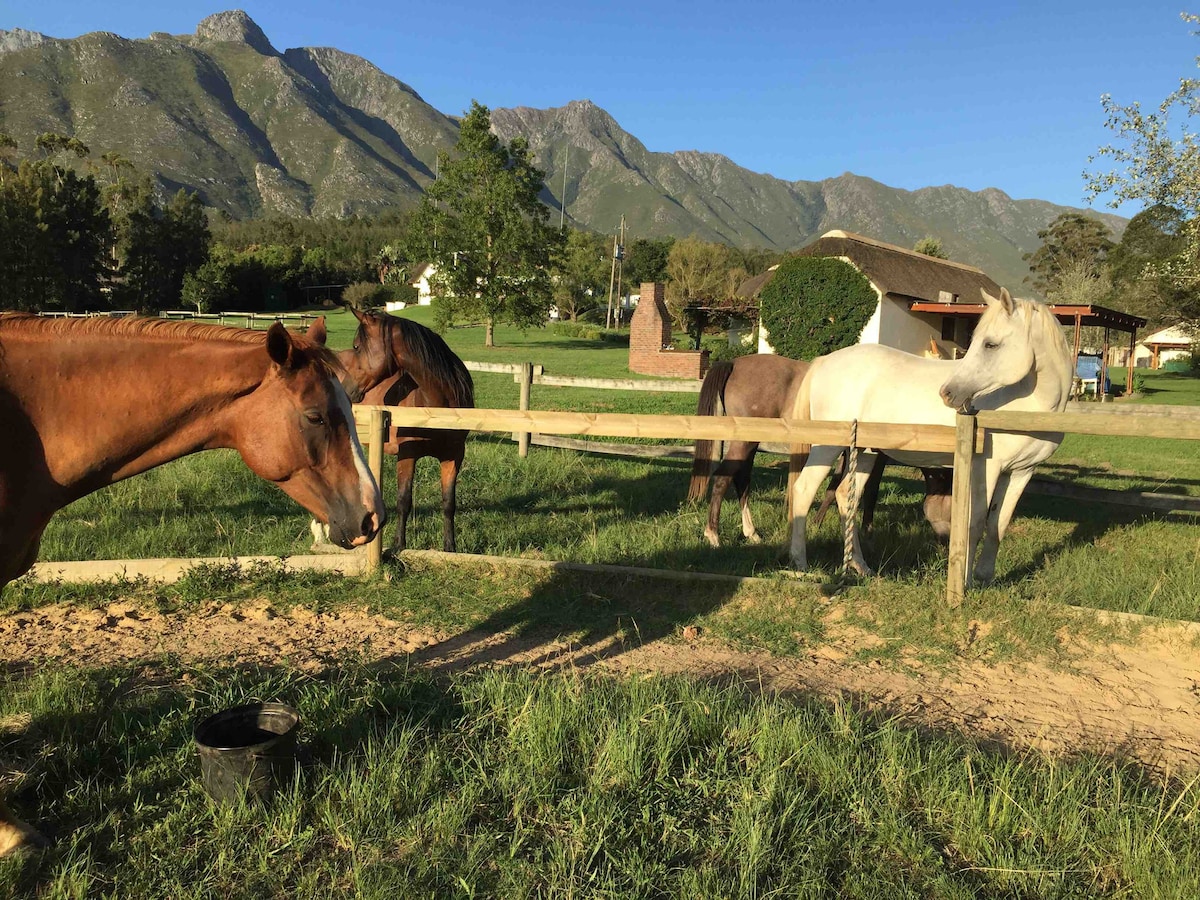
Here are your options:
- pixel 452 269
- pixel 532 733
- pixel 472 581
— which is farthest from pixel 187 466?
pixel 452 269

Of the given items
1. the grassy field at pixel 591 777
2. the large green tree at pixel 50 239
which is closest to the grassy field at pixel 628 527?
the grassy field at pixel 591 777

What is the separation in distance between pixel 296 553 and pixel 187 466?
3.07 m

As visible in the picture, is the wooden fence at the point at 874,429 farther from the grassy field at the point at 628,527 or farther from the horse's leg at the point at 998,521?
the grassy field at the point at 628,527

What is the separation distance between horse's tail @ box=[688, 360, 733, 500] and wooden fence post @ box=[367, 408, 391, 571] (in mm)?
3022

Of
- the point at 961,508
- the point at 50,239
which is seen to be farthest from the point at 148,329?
the point at 50,239

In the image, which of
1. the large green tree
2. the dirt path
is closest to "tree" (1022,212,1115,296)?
the dirt path

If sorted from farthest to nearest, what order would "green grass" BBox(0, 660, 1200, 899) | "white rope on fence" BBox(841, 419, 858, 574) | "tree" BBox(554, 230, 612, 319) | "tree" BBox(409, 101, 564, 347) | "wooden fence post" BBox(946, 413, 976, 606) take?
"tree" BBox(554, 230, 612, 319) → "tree" BBox(409, 101, 564, 347) → "white rope on fence" BBox(841, 419, 858, 574) → "wooden fence post" BBox(946, 413, 976, 606) → "green grass" BBox(0, 660, 1200, 899)

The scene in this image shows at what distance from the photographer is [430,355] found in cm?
621

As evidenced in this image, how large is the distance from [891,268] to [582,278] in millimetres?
43736

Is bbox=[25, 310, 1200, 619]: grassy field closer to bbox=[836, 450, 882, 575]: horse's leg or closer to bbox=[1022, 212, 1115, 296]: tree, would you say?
bbox=[836, 450, 882, 575]: horse's leg

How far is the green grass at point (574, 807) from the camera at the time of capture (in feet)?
6.86

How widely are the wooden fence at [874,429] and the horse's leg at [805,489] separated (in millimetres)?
981

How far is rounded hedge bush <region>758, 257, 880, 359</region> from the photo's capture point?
2545cm

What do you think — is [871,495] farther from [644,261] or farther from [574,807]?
[644,261]
